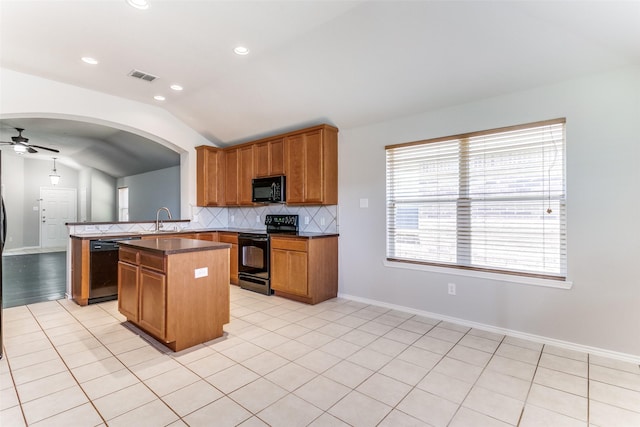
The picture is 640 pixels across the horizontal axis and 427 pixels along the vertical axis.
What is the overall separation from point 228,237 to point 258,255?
892 millimetres

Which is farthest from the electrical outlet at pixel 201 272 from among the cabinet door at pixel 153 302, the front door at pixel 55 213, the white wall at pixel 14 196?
the front door at pixel 55 213

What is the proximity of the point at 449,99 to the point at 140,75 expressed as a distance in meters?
3.70

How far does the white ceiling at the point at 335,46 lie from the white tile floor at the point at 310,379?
96.3 inches

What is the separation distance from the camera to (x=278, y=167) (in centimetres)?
479

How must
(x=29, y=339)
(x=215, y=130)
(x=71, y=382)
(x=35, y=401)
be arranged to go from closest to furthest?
(x=35, y=401)
(x=71, y=382)
(x=29, y=339)
(x=215, y=130)

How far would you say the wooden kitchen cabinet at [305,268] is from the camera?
4023 millimetres

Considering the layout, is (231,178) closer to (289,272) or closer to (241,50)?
(289,272)

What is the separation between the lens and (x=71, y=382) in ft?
7.25

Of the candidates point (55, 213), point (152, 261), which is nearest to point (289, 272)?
point (152, 261)

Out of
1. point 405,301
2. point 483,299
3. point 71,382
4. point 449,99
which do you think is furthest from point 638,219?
point 71,382

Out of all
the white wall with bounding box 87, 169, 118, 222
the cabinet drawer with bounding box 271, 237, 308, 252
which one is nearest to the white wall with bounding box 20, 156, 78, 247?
the white wall with bounding box 87, 169, 118, 222

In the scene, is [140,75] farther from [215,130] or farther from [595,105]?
[595,105]

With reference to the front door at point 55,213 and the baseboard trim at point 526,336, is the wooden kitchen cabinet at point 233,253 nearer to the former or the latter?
the baseboard trim at point 526,336

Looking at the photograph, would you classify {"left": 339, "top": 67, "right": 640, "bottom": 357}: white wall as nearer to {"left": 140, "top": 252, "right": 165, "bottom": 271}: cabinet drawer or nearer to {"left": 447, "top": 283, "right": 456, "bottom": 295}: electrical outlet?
{"left": 447, "top": 283, "right": 456, "bottom": 295}: electrical outlet
